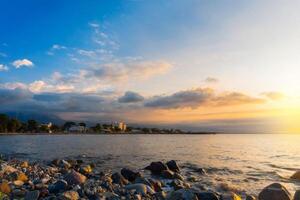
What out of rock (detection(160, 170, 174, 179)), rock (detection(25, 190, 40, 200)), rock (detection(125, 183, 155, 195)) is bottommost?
rock (detection(160, 170, 174, 179))

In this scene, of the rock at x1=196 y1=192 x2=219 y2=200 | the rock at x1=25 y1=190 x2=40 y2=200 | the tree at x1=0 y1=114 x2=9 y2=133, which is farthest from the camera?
the tree at x1=0 y1=114 x2=9 y2=133

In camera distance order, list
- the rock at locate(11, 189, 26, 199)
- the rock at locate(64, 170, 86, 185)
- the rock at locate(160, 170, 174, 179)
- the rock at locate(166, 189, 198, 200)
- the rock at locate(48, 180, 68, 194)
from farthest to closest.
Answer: the rock at locate(160, 170, 174, 179), the rock at locate(64, 170, 86, 185), the rock at locate(48, 180, 68, 194), the rock at locate(166, 189, 198, 200), the rock at locate(11, 189, 26, 199)

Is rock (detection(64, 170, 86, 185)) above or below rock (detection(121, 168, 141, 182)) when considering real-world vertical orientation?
above

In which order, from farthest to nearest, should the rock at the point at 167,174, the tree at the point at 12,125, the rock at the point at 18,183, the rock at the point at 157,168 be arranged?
the tree at the point at 12,125, the rock at the point at 157,168, the rock at the point at 167,174, the rock at the point at 18,183

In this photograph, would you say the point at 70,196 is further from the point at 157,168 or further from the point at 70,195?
the point at 157,168

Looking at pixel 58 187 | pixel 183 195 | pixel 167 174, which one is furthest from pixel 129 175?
pixel 183 195

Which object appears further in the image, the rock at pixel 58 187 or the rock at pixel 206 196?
the rock at pixel 58 187

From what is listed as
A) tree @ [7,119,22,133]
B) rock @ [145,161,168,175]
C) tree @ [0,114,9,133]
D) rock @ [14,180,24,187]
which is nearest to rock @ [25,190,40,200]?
rock @ [14,180,24,187]

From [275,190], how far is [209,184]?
27.7ft

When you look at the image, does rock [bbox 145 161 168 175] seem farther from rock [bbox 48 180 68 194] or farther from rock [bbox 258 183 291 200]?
rock [bbox 258 183 291 200]

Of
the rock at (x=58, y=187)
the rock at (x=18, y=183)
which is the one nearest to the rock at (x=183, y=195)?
the rock at (x=58, y=187)

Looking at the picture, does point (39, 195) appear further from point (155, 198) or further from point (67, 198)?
point (155, 198)

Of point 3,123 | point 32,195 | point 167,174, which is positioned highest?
point 3,123

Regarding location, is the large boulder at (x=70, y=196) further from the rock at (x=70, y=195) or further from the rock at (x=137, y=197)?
the rock at (x=137, y=197)
